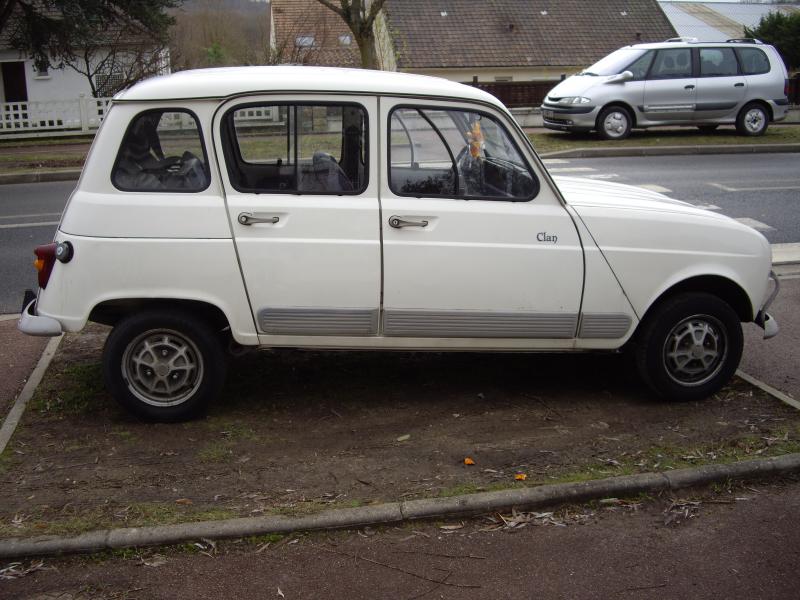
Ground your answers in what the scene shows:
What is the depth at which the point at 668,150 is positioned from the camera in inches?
736

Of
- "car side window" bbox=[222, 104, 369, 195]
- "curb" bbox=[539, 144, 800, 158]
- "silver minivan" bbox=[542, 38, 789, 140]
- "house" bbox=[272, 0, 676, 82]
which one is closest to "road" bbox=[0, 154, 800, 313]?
"curb" bbox=[539, 144, 800, 158]

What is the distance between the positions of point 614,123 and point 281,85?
15.6 metres

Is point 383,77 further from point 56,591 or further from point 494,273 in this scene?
point 56,591

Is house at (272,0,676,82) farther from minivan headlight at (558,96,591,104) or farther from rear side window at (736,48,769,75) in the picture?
rear side window at (736,48,769,75)

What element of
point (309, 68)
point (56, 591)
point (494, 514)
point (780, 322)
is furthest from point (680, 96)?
point (56, 591)

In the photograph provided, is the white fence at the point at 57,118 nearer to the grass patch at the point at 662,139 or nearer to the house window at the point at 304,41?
the house window at the point at 304,41

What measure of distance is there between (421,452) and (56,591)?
1.98 meters

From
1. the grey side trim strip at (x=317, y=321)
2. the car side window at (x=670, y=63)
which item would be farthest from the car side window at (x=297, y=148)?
the car side window at (x=670, y=63)

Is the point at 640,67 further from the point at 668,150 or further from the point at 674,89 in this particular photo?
the point at 668,150

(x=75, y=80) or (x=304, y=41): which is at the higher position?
(x=304, y=41)

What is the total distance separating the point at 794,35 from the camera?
32.4 meters

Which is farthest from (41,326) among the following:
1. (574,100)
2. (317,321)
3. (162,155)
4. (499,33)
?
(499,33)

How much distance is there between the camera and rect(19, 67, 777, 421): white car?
509 cm

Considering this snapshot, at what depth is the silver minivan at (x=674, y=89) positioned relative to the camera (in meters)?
19.4
